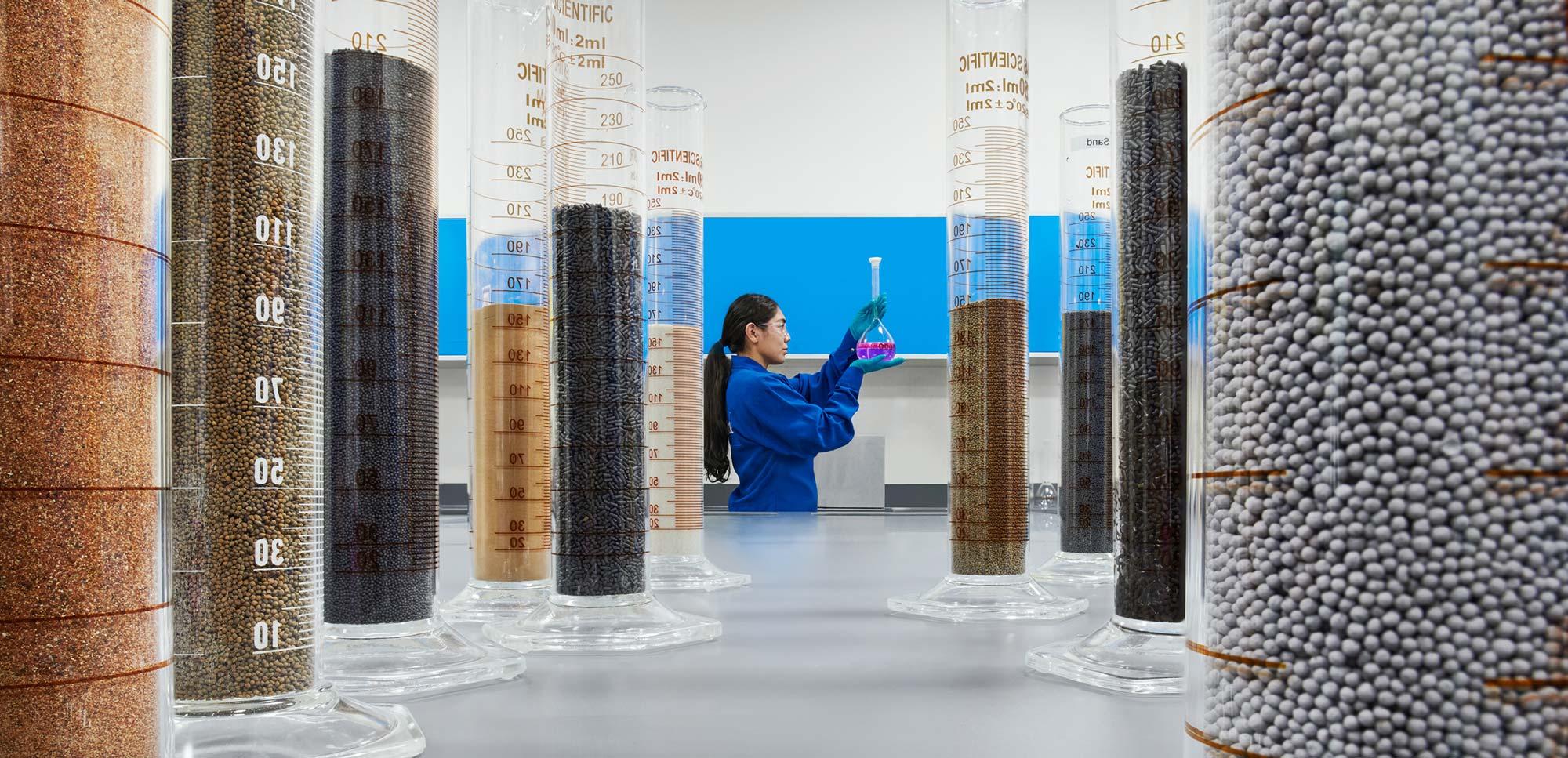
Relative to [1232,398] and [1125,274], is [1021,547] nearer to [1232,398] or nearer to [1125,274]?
[1125,274]

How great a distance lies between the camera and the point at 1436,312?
1.00ft

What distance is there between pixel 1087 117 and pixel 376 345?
90 centimetres

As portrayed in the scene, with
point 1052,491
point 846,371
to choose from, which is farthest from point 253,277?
point 846,371

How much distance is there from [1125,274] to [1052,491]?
127 centimetres

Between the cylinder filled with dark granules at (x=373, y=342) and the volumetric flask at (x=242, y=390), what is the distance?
22 centimetres

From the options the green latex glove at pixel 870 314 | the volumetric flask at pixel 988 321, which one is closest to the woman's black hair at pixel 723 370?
the green latex glove at pixel 870 314

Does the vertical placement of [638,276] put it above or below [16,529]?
above

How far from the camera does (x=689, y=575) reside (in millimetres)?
1291

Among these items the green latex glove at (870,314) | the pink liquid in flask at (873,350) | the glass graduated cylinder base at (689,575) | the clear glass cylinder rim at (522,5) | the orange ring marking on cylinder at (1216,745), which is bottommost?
the glass graduated cylinder base at (689,575)

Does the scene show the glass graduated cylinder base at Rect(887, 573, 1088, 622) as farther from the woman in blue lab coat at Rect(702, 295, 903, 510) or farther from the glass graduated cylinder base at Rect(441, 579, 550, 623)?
the woman in blue lab coat at Rect(702, 295, 903, 510)

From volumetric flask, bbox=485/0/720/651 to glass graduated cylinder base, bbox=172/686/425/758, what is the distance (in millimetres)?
305

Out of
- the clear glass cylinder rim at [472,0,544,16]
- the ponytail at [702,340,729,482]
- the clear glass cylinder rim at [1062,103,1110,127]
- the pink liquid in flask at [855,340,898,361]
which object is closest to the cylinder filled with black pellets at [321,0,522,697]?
the clear glass cylinder rim at [472,0,544,16]

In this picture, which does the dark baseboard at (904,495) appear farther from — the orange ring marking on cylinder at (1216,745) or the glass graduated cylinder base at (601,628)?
the orange ring marking on cylinder at (1216,745)

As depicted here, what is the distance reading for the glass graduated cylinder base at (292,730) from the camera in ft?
1.56
